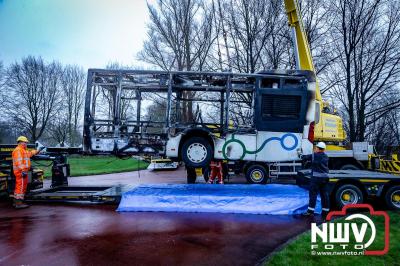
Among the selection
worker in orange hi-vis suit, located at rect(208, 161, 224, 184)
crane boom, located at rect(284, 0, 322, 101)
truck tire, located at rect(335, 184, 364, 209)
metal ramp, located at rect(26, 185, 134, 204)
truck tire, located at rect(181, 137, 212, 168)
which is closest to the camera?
truck tire, located at rect(335, 184, 364, 209)

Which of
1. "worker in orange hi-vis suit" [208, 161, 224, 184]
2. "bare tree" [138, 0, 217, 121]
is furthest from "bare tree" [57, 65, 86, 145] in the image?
"worker in orange hi-vis suit" [208, 161, 224, 184]

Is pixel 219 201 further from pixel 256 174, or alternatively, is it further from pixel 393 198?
pixel 393 198

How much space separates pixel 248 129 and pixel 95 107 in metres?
4.22

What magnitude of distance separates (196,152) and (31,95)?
35.9 meters

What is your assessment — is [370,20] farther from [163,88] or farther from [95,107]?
[95,107]

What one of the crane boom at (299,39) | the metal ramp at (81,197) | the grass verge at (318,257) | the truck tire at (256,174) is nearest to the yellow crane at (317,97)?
the crane boom at (299,39)

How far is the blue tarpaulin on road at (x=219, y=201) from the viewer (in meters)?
7.18

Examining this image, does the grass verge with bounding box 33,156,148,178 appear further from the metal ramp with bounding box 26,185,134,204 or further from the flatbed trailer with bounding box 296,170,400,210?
the flatbed trailer with bounding box 296,170,400,210

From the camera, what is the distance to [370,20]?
56.9 feet

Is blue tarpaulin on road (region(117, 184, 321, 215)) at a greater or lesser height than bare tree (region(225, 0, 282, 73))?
lesser

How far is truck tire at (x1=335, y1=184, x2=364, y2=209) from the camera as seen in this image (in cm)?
761

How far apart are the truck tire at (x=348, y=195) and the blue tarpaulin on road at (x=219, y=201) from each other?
74 centimetres

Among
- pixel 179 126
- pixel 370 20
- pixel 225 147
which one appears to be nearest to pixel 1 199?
pixel 179 126

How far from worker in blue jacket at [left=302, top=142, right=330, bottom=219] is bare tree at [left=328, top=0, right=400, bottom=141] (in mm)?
12736
